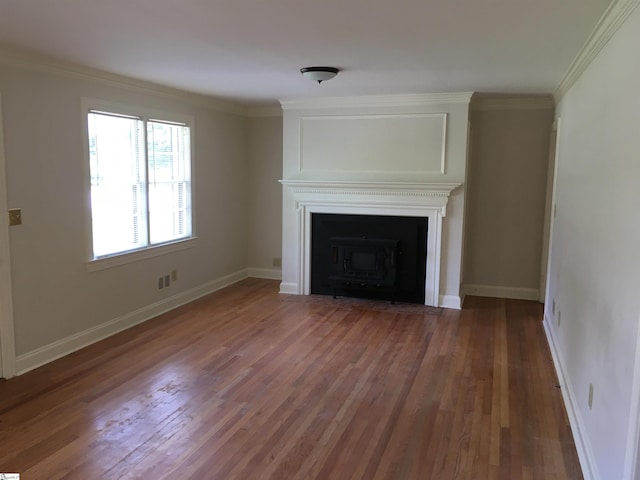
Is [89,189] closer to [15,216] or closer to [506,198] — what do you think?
[15,216]

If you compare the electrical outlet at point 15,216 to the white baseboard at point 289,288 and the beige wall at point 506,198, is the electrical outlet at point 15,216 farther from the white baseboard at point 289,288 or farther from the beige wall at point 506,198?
the beige wall at point 506,198

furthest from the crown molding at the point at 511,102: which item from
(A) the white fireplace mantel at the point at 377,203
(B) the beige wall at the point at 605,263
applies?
(B) the beige wall at the point at 605,263

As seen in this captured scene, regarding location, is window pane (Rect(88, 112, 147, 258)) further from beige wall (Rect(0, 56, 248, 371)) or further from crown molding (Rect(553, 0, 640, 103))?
crown molding (Rect(553, 0, 640, 103))

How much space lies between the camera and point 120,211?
458 cm

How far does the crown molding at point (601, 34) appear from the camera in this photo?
7.27 feet

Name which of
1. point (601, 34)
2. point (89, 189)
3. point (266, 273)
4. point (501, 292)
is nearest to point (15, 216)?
point (89, 189)

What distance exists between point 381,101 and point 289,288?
95.1 inches

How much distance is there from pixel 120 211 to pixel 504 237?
4190 mm

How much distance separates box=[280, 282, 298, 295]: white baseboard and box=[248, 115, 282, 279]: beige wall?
0.71 meters

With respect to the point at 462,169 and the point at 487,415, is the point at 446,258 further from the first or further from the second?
the point at 487,415

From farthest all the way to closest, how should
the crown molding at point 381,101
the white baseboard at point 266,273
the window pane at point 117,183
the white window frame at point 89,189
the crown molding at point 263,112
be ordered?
the white baseboard at point 266,273
the crown molding at point 263,112
the crown molding at point 381,101
the window pane at point 117,183
the white window frame at point 89,189

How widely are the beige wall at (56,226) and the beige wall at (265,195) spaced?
1.56 metres

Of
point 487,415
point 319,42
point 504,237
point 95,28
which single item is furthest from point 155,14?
point 504,237

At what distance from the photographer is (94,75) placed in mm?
4090
